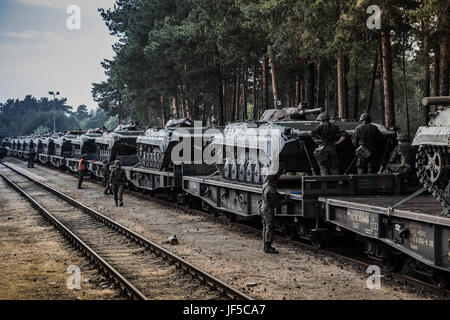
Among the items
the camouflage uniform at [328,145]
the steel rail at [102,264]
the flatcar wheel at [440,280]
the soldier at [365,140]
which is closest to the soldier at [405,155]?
the soldier at [365,140]

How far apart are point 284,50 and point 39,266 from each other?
2033cm

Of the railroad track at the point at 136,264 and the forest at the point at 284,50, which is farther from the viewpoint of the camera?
the forest at the point at 284,50

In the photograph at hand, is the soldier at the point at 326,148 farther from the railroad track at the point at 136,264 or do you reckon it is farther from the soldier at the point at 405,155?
the railroad track at the point at 136,264

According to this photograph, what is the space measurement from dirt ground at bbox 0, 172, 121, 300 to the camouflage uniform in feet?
17.3

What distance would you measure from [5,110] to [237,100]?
123148mm

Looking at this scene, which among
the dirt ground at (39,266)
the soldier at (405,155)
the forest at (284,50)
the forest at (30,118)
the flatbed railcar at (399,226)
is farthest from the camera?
the forest at (30,118)

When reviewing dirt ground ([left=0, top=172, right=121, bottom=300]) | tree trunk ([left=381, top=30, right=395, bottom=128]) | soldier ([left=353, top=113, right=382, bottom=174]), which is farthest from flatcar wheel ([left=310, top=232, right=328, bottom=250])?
tree trunk ([left=381, top=30, right=395, bottom=128])

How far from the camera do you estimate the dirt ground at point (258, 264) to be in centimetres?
914

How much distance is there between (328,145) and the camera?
516 inches

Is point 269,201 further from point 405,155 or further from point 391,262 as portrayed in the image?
point 405,155

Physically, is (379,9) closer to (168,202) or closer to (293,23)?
(293,23)

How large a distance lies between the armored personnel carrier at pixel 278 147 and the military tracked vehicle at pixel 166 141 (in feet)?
12.9

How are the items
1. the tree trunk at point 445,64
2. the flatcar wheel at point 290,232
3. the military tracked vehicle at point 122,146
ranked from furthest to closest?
the military tracked vehicle at point 122,146 < the tree trunk at point 445,64 < the flatcar wheel at point 290,232
